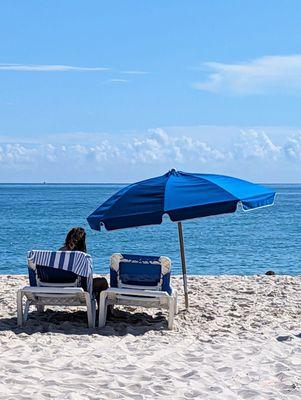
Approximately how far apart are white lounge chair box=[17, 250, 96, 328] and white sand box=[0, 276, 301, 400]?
10.9 inches

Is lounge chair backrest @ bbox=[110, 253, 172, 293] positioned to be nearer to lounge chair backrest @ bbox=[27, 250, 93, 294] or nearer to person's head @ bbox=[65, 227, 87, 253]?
lounge chair backrest @ bbox=[27, 250, 93, 294]

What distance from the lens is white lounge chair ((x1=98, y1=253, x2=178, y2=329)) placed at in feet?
27.4

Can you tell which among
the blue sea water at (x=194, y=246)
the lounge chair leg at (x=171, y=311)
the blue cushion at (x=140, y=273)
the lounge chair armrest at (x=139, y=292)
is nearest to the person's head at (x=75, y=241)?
the blue cushion at (x=140, y=273)

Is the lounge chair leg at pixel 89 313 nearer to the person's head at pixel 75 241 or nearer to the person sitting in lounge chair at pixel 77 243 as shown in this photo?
the person sitting in lounge chair at pixel 77 243

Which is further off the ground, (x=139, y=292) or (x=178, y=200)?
(x=178, y=200)

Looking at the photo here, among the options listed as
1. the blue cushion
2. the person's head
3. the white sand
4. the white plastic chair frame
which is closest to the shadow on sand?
the white sand

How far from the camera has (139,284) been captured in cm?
847

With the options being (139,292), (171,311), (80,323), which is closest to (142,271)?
(139,292)

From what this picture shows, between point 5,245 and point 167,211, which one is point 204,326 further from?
point 5,245

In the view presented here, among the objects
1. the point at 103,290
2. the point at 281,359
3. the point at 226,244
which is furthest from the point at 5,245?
the point at 281,359

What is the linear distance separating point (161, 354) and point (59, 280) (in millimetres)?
1745

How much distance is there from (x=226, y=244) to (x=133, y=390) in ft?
92.9

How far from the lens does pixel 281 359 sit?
6.93 metres

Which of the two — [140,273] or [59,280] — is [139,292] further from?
[59,280]
